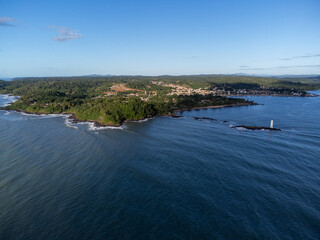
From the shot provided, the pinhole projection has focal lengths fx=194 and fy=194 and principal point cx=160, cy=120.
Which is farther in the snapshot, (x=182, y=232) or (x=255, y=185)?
(x=255, y=185)

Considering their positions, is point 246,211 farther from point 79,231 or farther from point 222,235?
point 79,231

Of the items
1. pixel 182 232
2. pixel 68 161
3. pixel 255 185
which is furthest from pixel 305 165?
pixel 68 161

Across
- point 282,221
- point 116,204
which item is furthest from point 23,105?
point 282,221

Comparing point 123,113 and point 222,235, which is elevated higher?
point 123,113

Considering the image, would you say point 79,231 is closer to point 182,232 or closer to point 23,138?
point 182,232

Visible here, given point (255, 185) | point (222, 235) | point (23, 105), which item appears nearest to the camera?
point (222, 235)

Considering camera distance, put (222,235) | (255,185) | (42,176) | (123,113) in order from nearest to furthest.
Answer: (222,235) < (255,185) < (42,176) < (123,113)
